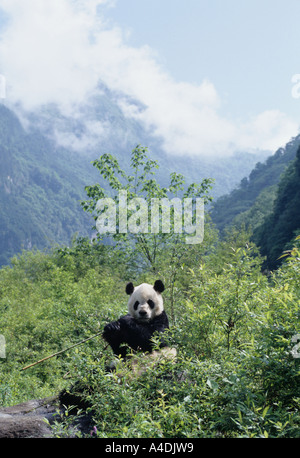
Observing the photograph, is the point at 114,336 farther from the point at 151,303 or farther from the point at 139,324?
the point at 151,303

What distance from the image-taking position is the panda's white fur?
19.0 ft

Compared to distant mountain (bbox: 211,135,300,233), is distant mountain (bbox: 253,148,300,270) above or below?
below

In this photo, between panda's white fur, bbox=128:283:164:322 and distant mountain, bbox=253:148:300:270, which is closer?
panda's white fur, bbox=128:283:164:322

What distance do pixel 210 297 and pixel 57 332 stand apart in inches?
484

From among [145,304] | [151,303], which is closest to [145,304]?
[145,304]

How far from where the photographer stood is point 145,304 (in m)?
5.84

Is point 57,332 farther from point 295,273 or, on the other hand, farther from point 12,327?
point 295,273

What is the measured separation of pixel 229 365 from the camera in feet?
11.7

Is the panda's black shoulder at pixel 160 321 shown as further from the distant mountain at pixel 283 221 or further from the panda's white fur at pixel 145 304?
the distant mountain at pixel 283 221

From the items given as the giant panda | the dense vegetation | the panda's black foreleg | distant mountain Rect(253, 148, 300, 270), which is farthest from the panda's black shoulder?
distant mountain Rect(253, 148, 300, 270)

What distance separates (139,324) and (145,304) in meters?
0.32

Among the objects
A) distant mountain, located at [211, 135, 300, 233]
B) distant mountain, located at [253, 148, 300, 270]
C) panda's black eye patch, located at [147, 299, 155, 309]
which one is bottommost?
panda's black eye patch, located at [147, 299, 155, 309]

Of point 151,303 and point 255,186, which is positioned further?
point 255,186

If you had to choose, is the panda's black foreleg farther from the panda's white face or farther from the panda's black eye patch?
the panda's black eye patch
